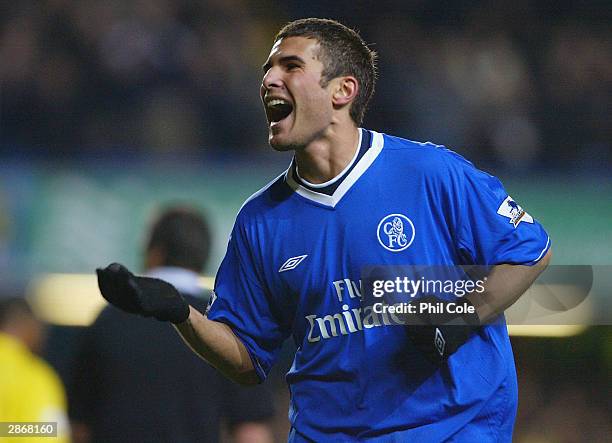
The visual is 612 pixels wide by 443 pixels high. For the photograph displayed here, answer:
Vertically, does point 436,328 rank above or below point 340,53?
below

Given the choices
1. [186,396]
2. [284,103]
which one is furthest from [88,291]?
[284,103]

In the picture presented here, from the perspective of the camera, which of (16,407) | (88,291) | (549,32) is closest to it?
(16,407)

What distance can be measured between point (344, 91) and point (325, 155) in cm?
20

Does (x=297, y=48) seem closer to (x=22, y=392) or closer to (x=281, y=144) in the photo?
(x=281, y=144)

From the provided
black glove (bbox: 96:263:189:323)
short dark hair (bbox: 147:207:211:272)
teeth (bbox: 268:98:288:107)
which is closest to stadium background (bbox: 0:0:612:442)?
short dark hair (bbox: 147:207:211:272)

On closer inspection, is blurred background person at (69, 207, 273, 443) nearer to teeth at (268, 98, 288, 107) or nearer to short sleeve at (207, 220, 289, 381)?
short sleeve at (207, 220, 289, 381)

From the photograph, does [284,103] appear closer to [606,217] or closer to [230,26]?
[606,217]

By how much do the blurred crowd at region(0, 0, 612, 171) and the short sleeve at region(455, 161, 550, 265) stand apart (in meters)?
3.92

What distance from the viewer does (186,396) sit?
318 centimetres

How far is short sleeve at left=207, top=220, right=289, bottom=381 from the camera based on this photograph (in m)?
2.79

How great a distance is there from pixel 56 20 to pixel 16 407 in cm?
453

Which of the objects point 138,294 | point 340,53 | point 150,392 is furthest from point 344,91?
point 150,392

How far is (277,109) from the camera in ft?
9.27

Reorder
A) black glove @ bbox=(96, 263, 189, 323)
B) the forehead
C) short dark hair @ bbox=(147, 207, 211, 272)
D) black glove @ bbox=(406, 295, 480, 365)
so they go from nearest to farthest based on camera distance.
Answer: black glove @ bbox=(96, 263, 189, 323)
black glove @ bbox=(406, 295, 480, 365)
the forehead
short dark hair @ bbox=(147, 207, 211, 272)
